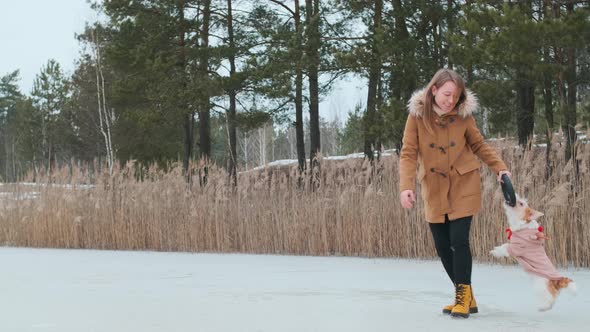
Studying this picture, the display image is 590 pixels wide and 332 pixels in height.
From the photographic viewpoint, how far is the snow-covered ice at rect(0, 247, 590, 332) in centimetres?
353

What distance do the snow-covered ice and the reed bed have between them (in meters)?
0.37

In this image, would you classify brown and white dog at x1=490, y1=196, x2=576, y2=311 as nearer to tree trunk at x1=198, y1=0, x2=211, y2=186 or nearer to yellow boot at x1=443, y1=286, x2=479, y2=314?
yellow boot at x1=443, y1=286, x2=479, y2=314

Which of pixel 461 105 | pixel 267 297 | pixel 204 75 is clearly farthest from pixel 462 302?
pixel 204 75

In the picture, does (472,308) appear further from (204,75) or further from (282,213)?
(204,75)

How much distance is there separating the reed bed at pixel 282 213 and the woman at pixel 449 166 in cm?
235

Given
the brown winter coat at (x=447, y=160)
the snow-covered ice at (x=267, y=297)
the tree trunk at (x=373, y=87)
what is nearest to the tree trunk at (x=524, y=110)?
the tree trunk at (x=373, y=87)

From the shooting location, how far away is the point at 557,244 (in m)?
6.00

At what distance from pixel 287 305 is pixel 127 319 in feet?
3.02

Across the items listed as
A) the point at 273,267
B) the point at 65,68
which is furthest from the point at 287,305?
the point at 65,68

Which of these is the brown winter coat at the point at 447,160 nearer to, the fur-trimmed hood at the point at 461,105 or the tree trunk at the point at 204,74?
the fur-trimmed hood at the point at 461,105

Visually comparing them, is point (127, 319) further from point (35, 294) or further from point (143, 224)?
point (143, 224)

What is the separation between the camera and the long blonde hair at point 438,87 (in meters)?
3.55

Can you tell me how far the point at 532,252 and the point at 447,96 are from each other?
85cm

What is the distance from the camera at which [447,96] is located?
3.55 meters
